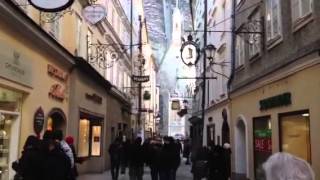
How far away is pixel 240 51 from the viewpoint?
74.0ft

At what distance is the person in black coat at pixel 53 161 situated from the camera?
23.4 ft

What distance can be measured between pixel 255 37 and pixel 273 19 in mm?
2444

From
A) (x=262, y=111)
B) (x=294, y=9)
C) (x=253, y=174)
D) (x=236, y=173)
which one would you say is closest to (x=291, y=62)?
(x=294, y=9)

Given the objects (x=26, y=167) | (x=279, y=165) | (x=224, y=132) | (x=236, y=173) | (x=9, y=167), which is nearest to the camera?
(x=279, y=165)

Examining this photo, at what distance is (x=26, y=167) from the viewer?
716 cm

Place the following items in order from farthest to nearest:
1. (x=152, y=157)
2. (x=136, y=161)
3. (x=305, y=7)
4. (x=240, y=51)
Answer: (x=240, y=51) < (x=136, y=161) < (x=152, y=157) < (x=305, y=7)

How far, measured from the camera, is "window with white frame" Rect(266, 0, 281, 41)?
1547 centimetres

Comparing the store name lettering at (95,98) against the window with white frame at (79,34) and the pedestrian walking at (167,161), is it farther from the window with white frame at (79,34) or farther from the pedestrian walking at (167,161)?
the pedestrian walking at (167,161)

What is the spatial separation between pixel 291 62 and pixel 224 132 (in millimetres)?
13522

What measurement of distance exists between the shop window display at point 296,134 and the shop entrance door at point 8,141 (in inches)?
287

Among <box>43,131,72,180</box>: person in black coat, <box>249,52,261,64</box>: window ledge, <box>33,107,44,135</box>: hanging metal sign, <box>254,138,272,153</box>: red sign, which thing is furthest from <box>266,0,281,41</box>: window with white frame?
<box>43,131,72,180</box>: person in black coat

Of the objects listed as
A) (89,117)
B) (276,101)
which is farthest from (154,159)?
(89,117)

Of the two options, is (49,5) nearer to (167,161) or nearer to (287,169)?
(167,161)

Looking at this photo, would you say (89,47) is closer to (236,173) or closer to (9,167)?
(236,173)
